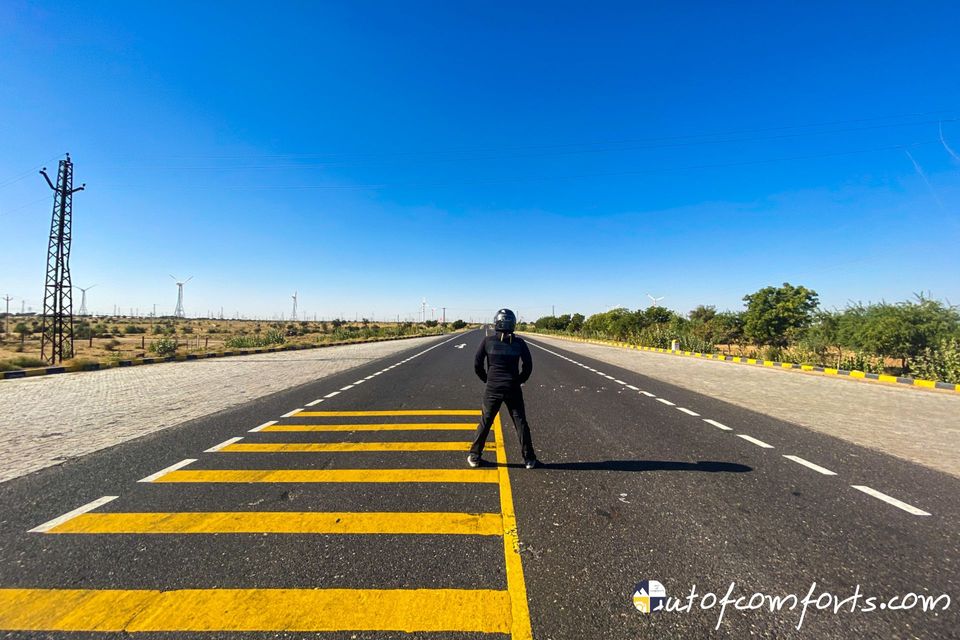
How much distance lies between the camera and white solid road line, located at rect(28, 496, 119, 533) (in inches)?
144

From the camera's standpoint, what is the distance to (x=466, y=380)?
556 inches

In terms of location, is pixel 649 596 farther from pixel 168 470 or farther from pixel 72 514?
pixel 168 470

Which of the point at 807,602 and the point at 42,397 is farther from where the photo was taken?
the point at 42,397

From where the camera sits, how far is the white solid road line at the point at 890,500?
4109 millimetres

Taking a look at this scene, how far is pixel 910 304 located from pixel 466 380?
68.9 feet

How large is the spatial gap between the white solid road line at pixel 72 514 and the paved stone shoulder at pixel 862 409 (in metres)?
9.77

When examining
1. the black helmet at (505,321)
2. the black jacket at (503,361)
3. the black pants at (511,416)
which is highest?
the black helmet at (505,321)

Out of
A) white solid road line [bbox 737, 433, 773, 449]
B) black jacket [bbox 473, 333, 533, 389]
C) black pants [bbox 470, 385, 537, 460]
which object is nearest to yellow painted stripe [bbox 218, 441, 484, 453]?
black pants [bbox 470, 385, 537, 460]

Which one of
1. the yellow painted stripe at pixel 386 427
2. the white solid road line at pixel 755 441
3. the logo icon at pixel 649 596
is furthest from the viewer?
the yellow painted stripe at pixel 386 427

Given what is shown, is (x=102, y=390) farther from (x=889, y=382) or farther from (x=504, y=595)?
(x=889, y=382)

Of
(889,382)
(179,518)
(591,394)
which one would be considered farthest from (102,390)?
(889,382)

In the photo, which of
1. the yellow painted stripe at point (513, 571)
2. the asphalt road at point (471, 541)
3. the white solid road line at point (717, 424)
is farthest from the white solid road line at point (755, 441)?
Result: the yellow painted stripe at point (513, 571)

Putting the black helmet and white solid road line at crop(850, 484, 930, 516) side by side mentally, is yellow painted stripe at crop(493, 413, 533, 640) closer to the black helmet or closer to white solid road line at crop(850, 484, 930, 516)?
the black helmet

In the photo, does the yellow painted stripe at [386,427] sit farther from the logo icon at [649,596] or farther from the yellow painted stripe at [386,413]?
the logo icon at [649,596]
